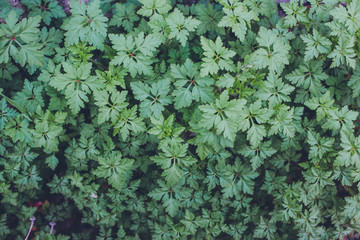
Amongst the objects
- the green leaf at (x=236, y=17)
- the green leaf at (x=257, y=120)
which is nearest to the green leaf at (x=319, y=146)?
the green leaf at (x=257, y=120)

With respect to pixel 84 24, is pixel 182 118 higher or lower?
lower

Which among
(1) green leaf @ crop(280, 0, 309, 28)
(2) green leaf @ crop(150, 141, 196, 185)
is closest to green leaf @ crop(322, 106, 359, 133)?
(1) green leaf @ crop(280, 0, 309, 28)

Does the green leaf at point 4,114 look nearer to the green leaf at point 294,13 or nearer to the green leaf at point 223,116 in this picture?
the green leaf at point 223,116

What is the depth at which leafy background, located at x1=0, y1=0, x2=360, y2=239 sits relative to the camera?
2.96m

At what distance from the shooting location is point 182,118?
11.0 feet

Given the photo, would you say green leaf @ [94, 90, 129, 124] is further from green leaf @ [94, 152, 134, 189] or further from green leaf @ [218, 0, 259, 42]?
green leaf @ [218, 0, 259, 42]

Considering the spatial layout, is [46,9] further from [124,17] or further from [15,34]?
[124,17]

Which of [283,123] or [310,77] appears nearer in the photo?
[283,123]

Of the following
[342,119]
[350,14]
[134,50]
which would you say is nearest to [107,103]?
[134,50]

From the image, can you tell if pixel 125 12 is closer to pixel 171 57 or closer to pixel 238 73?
pixel 171 57

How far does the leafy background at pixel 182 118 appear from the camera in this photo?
9.70 ft

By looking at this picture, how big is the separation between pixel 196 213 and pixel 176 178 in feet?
3.55

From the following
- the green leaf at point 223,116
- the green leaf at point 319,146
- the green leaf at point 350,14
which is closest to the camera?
the green leaf at point 223,116

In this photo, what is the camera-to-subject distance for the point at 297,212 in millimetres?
3418
